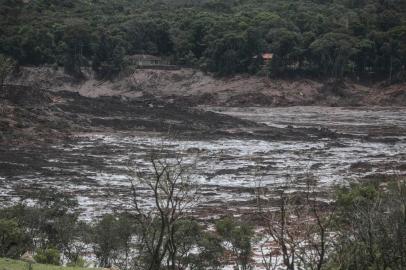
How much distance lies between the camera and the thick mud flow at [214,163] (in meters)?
40.3

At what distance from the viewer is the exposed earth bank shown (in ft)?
310

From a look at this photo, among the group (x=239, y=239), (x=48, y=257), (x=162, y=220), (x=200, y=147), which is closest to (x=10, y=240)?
(x=48, y=257)

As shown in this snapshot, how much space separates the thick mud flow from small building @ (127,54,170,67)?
3656 centimetres

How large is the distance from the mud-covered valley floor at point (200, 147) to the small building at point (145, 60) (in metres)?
15.9

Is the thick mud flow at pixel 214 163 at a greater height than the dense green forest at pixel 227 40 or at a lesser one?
lesser

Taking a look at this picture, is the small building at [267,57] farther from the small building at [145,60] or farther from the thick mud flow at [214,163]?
the thick mud flow at [214,163]

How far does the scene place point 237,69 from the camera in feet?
332

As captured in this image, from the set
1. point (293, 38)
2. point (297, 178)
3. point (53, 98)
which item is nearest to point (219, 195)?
point (297, 178)

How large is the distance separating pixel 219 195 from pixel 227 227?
15.9m

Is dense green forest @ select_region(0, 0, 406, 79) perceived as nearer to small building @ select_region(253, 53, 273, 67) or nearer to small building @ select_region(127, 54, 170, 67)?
small building @ select_region(253, 53, 273, 67)

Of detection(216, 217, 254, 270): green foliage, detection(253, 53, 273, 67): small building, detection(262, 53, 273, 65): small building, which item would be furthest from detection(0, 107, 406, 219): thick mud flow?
detection(262, 53, 273, 65): small building

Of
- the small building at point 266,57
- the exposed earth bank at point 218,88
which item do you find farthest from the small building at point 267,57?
the exposed earth bank at point 218,88

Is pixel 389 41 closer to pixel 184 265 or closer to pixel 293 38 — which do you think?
pixel 293 38

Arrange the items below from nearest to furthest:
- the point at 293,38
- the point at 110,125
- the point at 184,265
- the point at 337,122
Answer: the point at 184,265 < the point at 110,125 < the point at 337,122 < the point at 293,38
